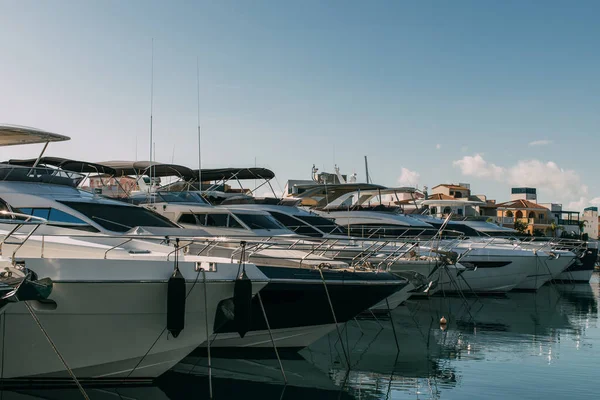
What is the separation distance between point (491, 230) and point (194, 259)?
2831 centimetres

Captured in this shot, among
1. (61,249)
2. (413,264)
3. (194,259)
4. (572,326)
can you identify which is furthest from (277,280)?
(572,326)

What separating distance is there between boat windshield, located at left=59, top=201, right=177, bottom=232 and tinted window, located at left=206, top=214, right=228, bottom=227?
11.8 ft

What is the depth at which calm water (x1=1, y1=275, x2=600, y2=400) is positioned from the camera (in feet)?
37.9

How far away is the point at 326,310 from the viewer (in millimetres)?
13070

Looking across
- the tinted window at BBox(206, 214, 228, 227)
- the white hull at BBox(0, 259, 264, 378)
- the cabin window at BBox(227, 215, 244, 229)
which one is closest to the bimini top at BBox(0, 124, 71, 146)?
the tinted window at BBox(206, 214, 228, 227)

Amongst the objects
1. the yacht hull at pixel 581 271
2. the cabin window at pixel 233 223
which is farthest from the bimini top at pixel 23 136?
the yacht hull at pixel 581 271

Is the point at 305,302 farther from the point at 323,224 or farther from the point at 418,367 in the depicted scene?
the point at 323,224

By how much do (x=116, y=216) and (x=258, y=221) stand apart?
6.01 m

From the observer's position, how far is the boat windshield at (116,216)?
14.9m

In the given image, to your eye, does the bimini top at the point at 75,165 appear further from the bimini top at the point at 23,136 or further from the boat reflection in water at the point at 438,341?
the boat reflection in water at the point at 438,341

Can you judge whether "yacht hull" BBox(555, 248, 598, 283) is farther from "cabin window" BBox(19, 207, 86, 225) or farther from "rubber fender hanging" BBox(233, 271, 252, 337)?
"rubber fender hanging" BBox(233, 271, 252, 337)

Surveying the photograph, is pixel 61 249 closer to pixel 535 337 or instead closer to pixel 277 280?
pixel 277 280

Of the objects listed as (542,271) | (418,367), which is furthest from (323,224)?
(418,367)

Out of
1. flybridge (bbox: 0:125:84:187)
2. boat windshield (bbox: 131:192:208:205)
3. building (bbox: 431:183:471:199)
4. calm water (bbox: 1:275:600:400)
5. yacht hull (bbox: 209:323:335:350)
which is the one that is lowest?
calm water (bbox: 1:275:600:400)
